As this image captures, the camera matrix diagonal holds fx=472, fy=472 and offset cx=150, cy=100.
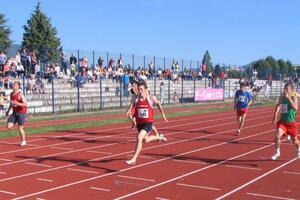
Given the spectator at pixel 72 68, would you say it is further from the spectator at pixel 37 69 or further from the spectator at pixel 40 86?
the spectator at pixel 40 86

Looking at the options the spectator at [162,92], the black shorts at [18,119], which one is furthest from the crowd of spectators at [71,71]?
the black shorts at [18,119]

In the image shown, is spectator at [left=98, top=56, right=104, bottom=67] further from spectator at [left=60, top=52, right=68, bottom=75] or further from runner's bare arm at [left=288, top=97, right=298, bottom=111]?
runner's bare arm at [left=288, top=97, right=298, bottom=111]

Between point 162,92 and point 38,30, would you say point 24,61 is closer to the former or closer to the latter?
point 162,92

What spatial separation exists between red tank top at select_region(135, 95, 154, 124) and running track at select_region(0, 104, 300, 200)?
1017 mm

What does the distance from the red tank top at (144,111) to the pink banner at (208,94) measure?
104 ft

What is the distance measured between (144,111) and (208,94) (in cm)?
3410

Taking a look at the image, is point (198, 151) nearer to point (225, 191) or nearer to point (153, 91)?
point (225, 191)

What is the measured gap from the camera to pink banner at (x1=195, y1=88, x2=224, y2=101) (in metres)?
41.7

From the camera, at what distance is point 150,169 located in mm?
9797

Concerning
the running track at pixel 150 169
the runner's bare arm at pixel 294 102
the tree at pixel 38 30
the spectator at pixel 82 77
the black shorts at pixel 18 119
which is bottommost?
the running track at pixel 150 169

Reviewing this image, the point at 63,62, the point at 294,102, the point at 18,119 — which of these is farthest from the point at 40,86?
the point at 294,102

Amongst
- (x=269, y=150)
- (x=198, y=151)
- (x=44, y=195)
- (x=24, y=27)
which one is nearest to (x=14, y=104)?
(x=198, y=151)

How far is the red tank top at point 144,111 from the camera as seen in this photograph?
9.82 meters

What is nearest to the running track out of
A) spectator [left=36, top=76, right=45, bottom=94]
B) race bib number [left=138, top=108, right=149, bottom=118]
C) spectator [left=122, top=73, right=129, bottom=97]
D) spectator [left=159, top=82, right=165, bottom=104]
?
race bib number [left=138, top=108, right=149, bottom=118]
